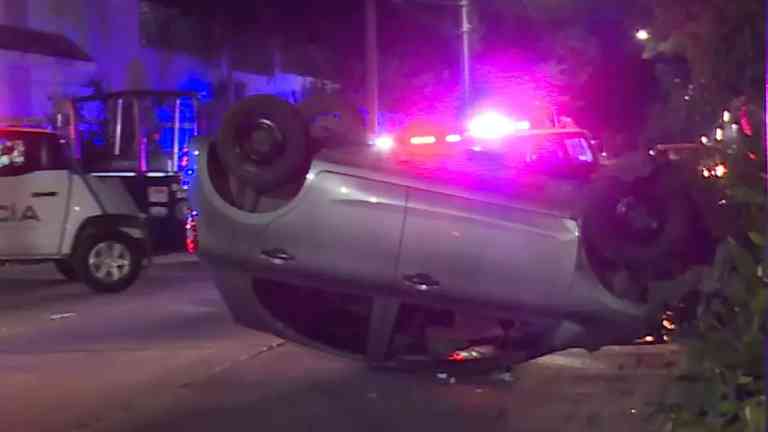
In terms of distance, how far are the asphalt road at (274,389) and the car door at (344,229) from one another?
3.14 feet

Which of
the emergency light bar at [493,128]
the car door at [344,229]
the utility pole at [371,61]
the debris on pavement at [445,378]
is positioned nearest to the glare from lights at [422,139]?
the emergency light bar at [493,128]

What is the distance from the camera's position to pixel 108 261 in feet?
48.9

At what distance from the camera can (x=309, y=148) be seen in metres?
7.15

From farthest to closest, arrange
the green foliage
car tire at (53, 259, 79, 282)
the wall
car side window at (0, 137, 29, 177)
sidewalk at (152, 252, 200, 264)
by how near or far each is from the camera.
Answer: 1. the wall
2. sidewalk at (152, 252, 200, 264)
3. car tire at (53, 259, 79, 282)
4. car side window at (0, 137, 29, 177)
5. the green foliage

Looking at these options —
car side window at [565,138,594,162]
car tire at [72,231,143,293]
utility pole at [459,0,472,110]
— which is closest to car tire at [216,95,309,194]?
car tire at [72,231,143,293]

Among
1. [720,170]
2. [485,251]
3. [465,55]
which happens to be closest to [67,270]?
[485,251]

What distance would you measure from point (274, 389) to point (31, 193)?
23.2 feet

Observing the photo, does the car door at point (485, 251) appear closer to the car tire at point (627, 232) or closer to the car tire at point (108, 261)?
the car tire at point (627, 232)

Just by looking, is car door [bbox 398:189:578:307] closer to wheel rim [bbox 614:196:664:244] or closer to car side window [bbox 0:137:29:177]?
wheel rim [bbox 614:196:664:244]

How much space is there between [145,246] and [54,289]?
61.8 inches

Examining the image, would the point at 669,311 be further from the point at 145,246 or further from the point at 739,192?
the point at 145,246

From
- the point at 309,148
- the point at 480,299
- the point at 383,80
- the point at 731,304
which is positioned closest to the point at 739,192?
the point at 731,304

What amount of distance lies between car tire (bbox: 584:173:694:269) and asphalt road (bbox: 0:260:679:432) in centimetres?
75

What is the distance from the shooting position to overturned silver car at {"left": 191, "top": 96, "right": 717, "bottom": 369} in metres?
6.90
